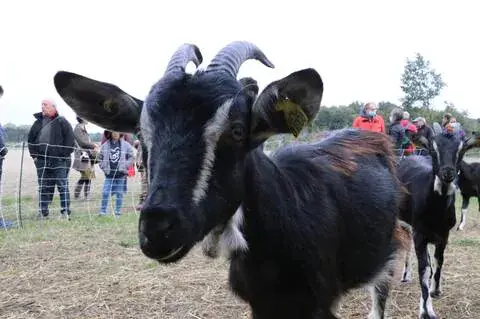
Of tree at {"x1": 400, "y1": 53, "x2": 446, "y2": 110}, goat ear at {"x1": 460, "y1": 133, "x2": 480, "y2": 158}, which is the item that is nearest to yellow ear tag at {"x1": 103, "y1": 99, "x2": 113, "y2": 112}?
goat ear at {"x1": 460, "y1": 133, "x2": 480, "y2": 158}

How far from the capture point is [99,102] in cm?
297

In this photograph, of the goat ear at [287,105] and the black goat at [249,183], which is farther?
the goat ear at [287,105]

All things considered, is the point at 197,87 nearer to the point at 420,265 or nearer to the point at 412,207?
Answer: the point at 420,265

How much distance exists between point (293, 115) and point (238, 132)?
0.32 m

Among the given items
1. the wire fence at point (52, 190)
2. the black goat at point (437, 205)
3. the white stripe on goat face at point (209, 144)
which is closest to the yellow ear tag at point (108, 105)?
the white stripe on goat face at point (209, 144)

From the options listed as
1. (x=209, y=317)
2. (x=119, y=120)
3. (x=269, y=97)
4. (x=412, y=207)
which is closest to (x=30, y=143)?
(x=209, y=317)

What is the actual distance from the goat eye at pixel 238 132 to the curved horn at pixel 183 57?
53 centimetres

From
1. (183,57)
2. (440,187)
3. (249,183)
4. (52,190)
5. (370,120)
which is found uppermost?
(183,57)

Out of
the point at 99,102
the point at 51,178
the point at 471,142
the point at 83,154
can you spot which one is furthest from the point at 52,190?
the point at 99,102

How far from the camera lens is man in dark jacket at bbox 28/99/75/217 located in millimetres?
10531

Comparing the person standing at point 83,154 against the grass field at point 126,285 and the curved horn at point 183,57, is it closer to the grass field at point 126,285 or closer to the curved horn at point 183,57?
the grass field at point 126,285

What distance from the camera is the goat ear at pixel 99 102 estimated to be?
286 cm

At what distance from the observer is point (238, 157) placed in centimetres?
262

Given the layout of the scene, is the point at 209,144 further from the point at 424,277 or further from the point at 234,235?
the point at 424,277
